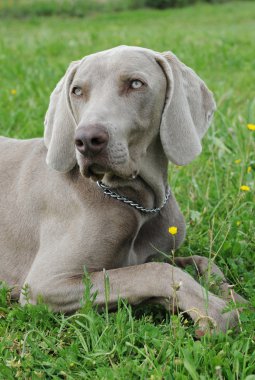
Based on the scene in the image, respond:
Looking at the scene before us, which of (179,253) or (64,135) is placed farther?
(179,253)

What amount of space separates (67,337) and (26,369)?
30 cm

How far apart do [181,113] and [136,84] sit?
274 millimetres

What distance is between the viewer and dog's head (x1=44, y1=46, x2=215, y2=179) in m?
3.15

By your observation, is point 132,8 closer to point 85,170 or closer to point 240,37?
point 240,37

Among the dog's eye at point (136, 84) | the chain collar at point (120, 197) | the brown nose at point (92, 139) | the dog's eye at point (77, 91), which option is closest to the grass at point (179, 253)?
the chain collar at point (120, 197)

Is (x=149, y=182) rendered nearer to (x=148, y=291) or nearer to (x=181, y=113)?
(x=181, y=113)

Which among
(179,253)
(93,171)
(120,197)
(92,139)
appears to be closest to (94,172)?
(93,171)

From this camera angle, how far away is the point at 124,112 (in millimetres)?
3271

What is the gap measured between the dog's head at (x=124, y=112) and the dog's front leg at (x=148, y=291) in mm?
465

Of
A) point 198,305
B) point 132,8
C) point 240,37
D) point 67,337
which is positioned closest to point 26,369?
point 67,337

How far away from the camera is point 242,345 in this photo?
297 centimetres

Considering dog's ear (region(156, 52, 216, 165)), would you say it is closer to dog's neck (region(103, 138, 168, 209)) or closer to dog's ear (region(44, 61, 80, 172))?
dog's neck (region(103, 138, 168, 209))

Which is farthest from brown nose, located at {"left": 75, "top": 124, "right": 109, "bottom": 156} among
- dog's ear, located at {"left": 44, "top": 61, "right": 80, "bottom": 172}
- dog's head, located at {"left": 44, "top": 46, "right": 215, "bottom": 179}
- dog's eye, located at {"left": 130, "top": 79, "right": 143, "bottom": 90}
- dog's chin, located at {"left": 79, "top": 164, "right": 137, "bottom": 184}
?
dog's ear, located at {"left": 44, "top": 61, "right": 80, "bottom": 172}

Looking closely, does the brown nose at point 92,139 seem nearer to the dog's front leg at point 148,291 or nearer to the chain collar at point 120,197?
the chain collar at point 120,197
